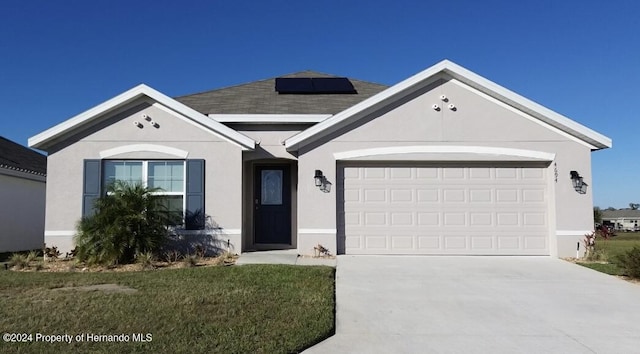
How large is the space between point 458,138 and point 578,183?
9.87 ft

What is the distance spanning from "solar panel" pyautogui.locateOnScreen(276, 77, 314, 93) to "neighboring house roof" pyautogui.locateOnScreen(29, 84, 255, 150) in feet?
12.4

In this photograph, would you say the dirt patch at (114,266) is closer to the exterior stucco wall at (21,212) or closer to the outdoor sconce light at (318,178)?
the outdoor sconce light at (318,178)

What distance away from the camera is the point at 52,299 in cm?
666

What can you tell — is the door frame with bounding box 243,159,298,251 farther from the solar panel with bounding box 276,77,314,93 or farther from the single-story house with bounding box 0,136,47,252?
the single-story house with bounding box 0,136,47,252

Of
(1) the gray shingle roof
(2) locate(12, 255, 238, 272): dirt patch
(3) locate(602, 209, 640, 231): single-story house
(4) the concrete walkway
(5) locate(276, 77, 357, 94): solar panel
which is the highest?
(5) locate(276, 77, 357, 94): solar panel

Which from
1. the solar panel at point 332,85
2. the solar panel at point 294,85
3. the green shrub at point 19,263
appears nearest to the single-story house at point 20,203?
the green shrub at point 19,263

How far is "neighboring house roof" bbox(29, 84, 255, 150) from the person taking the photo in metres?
10.8

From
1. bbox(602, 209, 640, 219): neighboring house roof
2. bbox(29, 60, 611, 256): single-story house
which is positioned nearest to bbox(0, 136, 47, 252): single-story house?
bbox(29, 60, 611, 256): single-story house

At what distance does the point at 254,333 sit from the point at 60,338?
2055 mm

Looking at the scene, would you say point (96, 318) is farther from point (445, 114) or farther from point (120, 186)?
point (445, 114)

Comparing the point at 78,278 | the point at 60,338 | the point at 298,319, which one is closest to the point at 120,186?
the point at 78,278

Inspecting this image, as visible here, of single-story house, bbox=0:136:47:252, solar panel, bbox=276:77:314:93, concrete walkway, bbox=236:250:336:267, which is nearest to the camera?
concrete walkway, bbox=236:250:336:267

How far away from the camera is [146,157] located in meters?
11.1

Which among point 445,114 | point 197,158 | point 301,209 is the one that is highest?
point 445,114
